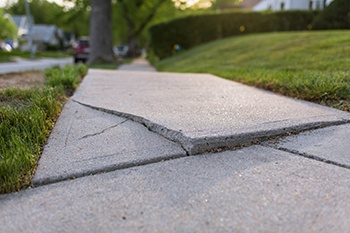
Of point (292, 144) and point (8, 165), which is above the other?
point (8, 165)

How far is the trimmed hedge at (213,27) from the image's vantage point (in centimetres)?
1750

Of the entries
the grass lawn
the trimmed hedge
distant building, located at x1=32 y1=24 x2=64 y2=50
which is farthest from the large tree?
distant building, located at x1=32 y1=24 x2=64 y2=50

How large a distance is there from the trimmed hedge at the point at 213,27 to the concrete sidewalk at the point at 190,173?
1533 centimetres

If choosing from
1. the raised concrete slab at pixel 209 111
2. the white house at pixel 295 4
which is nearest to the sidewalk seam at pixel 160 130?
the raised concrete slab at pixel 209 111

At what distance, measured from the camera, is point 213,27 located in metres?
18.5

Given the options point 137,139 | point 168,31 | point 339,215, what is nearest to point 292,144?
point 339,215

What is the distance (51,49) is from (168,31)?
45.3m

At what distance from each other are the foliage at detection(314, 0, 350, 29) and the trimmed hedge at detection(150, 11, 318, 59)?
7.41 ft

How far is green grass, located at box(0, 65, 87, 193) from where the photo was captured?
6.91ft

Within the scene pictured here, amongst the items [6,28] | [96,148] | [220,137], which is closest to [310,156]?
[220,137]

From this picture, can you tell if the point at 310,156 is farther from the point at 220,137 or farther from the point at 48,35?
the point at 48,35

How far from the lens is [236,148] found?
267cm

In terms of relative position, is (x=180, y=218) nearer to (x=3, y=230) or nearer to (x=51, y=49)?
(x=3, y=230)

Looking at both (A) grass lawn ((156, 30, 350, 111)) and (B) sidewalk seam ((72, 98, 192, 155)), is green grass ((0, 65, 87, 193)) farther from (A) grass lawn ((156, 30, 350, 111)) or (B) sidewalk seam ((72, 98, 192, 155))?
(A) grass lawn ((156, 30, 350, 111))
